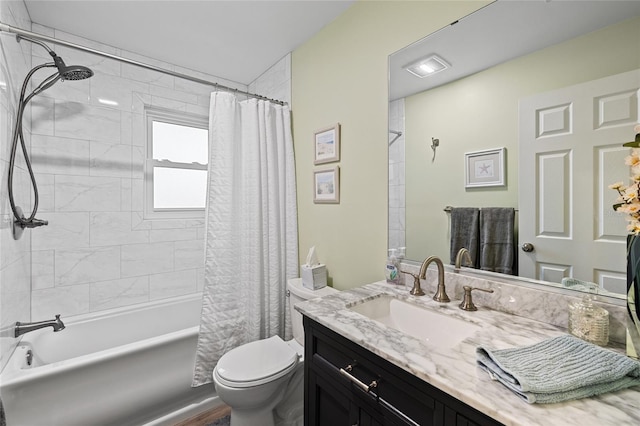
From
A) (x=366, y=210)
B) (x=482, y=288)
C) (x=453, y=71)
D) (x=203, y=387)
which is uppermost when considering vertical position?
(x=453, y=71)

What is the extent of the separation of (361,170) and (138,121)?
6.49ft

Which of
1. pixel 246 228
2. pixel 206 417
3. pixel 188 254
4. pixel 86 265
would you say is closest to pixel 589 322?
pixel 246 228

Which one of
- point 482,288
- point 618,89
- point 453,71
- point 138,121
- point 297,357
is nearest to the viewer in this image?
point 618,89

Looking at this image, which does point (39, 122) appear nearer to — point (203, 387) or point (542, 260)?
point (203, 387)

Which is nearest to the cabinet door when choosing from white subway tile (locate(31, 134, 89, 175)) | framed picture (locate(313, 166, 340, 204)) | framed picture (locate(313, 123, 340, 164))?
framed picture (locate(313, 166, 340, 204))

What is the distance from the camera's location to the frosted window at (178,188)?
2480mm

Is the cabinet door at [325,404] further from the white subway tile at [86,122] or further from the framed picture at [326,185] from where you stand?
the white subway tile at [86,122]

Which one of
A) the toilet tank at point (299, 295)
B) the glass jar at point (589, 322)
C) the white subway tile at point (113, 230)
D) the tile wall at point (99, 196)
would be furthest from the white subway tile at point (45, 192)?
the glass jar at point (589, 322)

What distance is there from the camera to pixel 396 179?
1486 mm

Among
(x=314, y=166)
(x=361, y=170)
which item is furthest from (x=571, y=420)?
(x=314, y=166)

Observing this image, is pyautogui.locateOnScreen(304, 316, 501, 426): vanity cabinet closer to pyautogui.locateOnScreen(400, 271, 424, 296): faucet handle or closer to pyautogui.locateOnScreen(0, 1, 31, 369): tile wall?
pyautogui.locateOnScreen(400, 271, 424, 296): faucet handle

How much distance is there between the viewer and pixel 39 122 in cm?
194

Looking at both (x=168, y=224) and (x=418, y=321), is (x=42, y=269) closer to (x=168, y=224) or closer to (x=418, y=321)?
(x=168, y=224)

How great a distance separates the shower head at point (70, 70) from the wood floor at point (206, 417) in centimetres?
219
